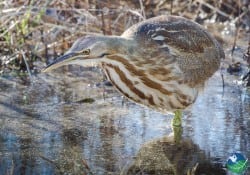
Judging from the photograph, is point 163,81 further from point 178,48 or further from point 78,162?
point 78,162

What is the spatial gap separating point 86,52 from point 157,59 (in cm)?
70

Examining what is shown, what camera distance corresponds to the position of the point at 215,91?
555cm

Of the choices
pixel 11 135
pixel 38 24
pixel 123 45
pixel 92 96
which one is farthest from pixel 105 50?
pixel 38 24

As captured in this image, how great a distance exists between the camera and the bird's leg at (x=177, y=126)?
4496 millimetres

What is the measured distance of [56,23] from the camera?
6.79 meters

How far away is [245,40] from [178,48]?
2.88 m

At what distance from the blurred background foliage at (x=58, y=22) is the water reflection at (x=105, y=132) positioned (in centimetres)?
60

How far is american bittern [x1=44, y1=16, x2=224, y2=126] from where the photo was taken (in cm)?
402

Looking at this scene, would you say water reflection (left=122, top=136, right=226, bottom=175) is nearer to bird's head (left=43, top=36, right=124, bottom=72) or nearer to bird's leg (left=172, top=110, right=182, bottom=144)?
bird's leg (left=172, top=110, right=182, bottom=144)

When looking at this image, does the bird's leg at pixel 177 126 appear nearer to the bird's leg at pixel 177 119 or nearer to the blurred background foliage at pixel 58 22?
the bird's leg at pixel 177 119

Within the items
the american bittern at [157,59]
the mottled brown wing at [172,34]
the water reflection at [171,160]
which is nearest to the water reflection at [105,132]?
the water reflection at [171,160]

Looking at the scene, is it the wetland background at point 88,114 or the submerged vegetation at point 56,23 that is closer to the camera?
the wetland background at point 88,114

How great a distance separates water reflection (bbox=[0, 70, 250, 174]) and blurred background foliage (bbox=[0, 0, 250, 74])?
598 millimetres

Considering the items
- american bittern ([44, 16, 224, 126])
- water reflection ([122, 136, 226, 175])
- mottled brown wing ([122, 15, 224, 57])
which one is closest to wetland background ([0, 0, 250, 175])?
water reflection ([122, 136, 226, 175])
